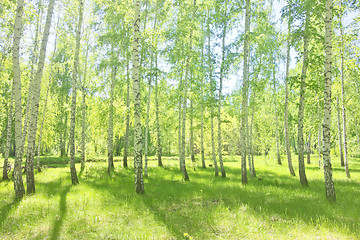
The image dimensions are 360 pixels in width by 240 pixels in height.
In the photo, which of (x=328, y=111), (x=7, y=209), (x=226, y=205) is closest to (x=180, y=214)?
(x=226, y=205)

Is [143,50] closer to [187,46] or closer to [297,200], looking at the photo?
[187,46]

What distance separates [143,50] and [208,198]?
8.80 metres

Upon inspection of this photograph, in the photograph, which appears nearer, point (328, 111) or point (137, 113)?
point (328, 111)

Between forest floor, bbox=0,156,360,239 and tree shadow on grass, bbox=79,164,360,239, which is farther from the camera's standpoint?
tree shadow on grass, bbox=79,164,360,239

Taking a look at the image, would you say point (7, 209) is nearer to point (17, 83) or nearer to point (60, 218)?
point (60, 218)

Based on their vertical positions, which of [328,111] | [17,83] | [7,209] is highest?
[17,83]

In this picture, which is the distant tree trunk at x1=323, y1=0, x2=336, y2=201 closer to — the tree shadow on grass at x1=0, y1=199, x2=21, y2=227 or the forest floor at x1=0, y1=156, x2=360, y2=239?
the forest floor at x1=0, y1=156, x2=360, y2=239

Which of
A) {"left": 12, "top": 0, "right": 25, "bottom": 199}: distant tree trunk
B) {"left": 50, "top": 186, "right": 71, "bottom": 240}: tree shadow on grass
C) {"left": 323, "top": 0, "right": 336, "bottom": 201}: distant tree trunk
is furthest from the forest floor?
{"left": 12, "top": 0, "right": 25, "bottom": 199}: distant tree trunk

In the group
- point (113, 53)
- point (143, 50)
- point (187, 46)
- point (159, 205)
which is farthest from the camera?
point (113, 53)

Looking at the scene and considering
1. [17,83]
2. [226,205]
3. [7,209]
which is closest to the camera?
[7,209]

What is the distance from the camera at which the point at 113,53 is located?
48.9ft

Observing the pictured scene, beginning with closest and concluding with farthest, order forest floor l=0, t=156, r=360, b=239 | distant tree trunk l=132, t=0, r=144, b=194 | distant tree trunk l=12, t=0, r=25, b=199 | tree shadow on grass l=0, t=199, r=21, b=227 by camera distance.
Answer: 1. forest floor l=0, t=156, r=360, b=239
2. tree shadow on grass l=0, t=199, r=21, b=227
3. distant tree trunk l=12, t=0, r=25, b=199
4. distant tree trunk l=132, t=0, r=144, b=194

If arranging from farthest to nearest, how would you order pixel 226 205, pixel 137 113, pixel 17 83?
pixel 137 113 < pixel 17 83 < pixel 226 205

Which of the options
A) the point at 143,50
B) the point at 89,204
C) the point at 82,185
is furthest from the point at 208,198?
the point at 143,50
